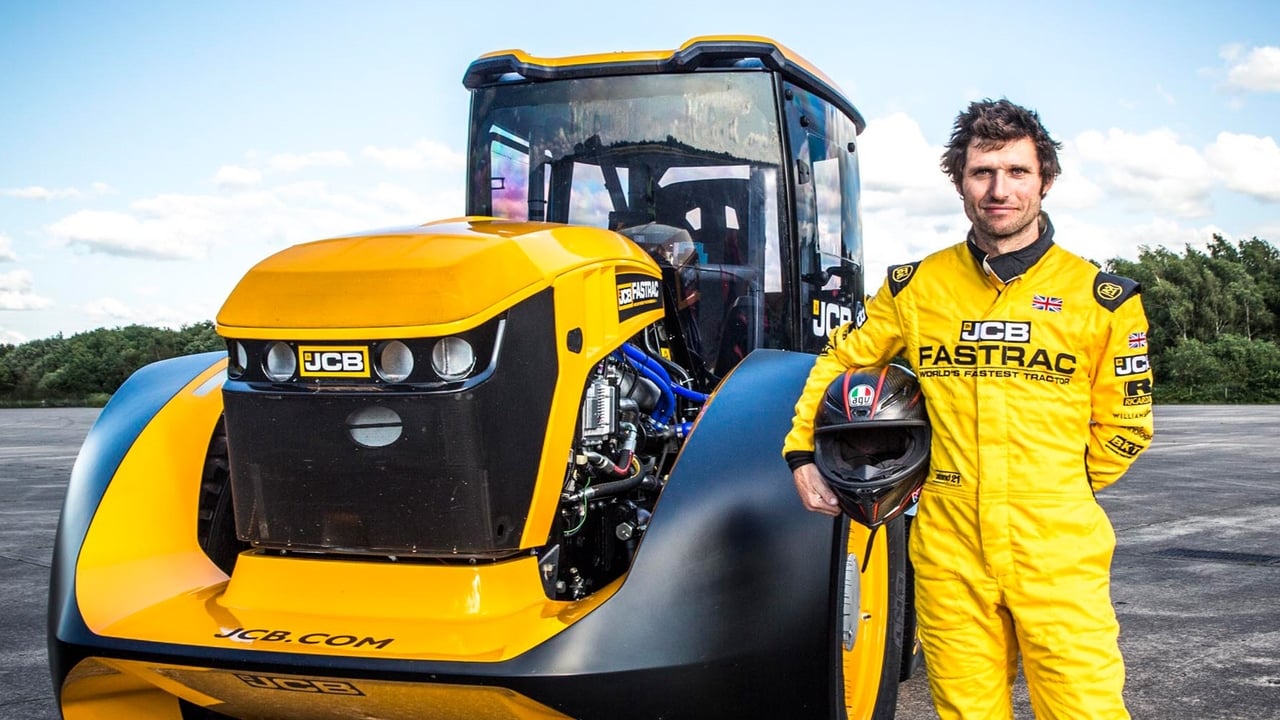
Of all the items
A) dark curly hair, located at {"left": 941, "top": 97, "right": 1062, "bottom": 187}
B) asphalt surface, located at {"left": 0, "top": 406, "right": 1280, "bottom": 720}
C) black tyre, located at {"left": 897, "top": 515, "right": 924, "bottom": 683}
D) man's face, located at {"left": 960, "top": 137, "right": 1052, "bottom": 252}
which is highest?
dark curly hair, located at {"left": 941, "top": 97, "right": 1062, "bottom": 187}

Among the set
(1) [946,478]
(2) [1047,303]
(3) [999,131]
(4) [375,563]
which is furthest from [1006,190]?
(4) [375,563]

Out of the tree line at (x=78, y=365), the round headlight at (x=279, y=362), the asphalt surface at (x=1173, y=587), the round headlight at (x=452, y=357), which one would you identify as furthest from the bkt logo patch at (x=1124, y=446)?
the tree line at (x=78, y=365)

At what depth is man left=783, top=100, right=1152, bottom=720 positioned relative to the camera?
2709mm

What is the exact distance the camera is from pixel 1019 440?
277 cm

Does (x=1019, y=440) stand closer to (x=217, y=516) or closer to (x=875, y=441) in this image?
(x=875, y=441)

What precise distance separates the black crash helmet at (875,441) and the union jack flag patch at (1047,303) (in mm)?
370

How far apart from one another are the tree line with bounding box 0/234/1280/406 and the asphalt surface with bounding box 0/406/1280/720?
1556cm

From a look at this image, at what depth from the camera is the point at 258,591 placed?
3.24 m

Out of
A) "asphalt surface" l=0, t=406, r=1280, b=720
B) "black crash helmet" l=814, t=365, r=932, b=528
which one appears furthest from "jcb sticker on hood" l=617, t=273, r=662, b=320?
"asphalt surface" l=0, t=406, r=1280, b=720

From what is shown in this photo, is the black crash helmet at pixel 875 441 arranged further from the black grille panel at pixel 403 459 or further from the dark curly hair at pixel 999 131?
the black grille panel at pixel 403 459

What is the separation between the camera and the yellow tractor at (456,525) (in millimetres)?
2977

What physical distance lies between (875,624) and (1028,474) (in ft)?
4.30

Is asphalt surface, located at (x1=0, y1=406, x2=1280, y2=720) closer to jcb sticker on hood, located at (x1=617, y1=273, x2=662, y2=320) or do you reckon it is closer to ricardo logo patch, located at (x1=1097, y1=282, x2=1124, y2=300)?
jcb sticker on hood, located at (x1=617, y1=273, x2=662, y2=320)

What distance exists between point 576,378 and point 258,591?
1035 mm
